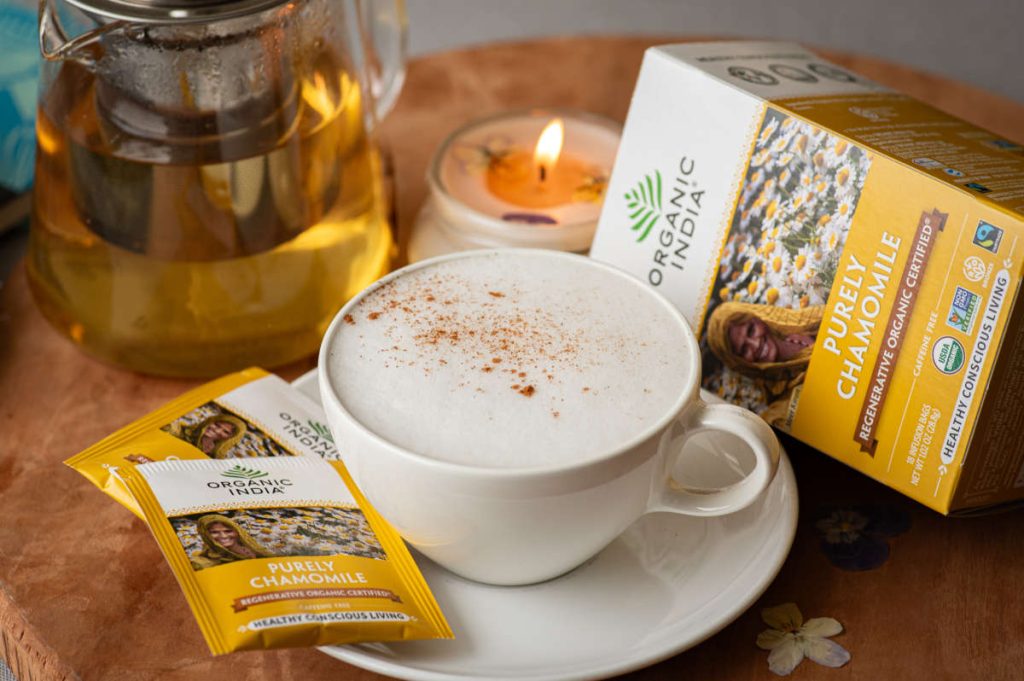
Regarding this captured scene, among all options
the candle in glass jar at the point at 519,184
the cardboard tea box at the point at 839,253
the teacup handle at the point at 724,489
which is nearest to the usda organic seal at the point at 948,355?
the cardboard tea box at the point at 839,253

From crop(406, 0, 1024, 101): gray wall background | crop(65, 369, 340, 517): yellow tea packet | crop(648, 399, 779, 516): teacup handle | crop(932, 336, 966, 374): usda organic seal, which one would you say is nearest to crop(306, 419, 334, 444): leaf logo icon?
crop(65, 369, 340, 517): yellow tea packet

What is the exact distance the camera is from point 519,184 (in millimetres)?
893

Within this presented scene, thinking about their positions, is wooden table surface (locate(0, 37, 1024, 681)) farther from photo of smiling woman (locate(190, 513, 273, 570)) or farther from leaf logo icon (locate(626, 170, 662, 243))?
leaf logo icon (locate(626, 170, 662, 243))

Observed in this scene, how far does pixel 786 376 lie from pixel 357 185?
13.1 inches

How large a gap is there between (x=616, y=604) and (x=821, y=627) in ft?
0.38

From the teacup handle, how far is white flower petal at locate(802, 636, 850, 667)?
0.08 meters

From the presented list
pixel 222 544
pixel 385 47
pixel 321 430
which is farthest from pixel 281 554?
pixel 385 47

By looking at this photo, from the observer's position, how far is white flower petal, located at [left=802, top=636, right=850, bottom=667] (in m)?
0.62

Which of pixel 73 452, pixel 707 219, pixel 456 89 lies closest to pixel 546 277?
pixel 707 219

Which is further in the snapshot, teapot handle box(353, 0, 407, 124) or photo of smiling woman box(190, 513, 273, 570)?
teapot handle box(353, 0, 407, 124)

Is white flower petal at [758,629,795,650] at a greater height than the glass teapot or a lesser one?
lesser

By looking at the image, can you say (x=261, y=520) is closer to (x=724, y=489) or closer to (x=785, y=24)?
(x=724, y=489)

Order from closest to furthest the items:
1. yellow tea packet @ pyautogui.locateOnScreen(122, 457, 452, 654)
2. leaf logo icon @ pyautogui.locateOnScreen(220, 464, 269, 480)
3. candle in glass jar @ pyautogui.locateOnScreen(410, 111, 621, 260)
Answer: yellow tea packet @ pyautogui.locateOnScreen(122, 457, 452, 654), leaf logo icon @ pyautogui.locateOnScreen(220, 464, 269, 480), candle in glass jar @ pyautogui.locateOnScreen(410, 111, 621, 260)

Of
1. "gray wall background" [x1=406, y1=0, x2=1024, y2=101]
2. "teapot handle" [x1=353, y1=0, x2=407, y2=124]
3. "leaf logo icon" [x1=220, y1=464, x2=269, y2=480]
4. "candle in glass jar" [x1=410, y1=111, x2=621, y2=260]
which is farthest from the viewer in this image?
"gray wall background" [x1=406, y1=0, x2=1024, y2=101]
